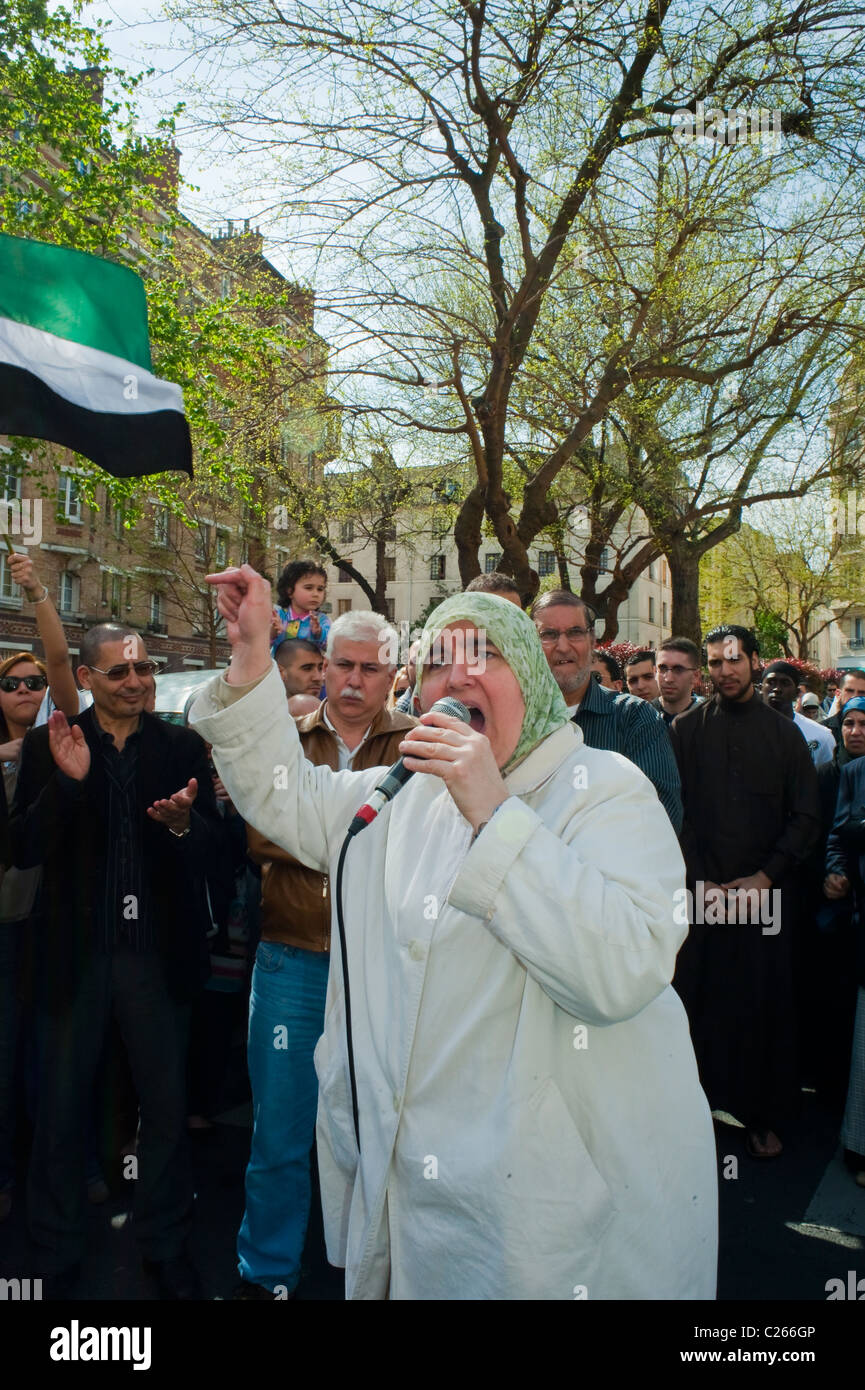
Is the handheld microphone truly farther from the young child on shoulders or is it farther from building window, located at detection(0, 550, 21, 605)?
building window, located at detection(0, 550, 21, 605)

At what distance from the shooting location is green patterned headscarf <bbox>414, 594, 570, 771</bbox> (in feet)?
5.96

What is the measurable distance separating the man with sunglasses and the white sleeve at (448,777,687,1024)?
6.10ft

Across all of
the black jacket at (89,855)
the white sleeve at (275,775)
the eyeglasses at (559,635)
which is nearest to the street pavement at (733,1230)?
the black jacket at (89,855)

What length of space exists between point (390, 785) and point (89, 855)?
208cm

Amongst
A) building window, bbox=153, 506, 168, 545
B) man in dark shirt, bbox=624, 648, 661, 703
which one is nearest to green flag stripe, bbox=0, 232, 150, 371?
man in dark shirt, bbox=624, 648, 661, 703

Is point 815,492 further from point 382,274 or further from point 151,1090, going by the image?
point 151,1090

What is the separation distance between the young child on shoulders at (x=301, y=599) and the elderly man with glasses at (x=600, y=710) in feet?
6.86

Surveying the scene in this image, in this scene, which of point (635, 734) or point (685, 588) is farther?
point (685, 588)

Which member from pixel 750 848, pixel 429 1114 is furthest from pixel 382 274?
pixel 429 1114

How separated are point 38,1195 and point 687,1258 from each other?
2461 millimetres

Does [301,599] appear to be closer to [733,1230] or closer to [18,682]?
[18,682]

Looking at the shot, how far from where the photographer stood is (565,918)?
4.89 feet

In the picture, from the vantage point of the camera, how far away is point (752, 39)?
7391 millimetres

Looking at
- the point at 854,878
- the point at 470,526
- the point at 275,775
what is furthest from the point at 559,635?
the point at 470,526
